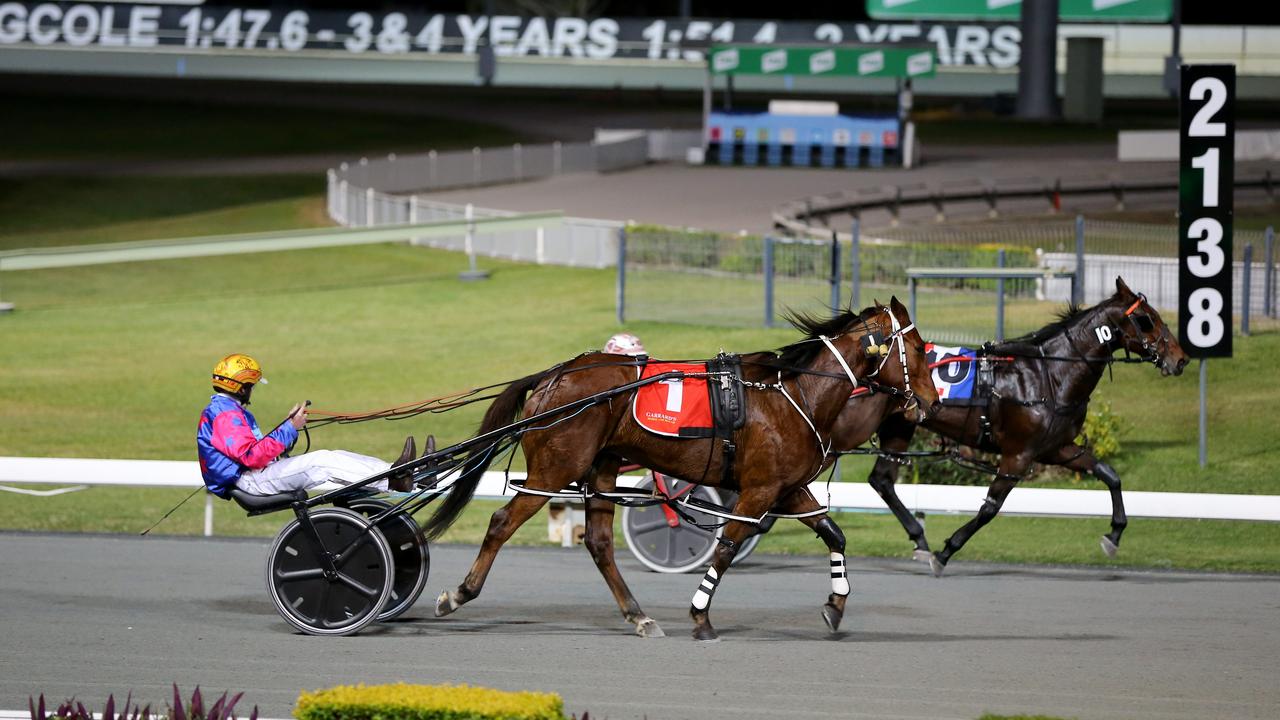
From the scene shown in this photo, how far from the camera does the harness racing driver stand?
9117 mm

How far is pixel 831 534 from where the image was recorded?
31.0 ft

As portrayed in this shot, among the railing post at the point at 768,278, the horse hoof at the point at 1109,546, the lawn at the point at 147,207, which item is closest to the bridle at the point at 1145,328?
the horse hoof at the point at 1109,546

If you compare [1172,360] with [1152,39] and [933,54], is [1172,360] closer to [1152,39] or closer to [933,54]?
[933,54]

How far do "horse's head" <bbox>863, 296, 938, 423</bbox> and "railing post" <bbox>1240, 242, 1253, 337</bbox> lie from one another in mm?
10822

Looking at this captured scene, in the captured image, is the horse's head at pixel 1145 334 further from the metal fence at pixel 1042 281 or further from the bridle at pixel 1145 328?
the metal fence at pixel 1042 281

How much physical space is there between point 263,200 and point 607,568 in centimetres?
3183

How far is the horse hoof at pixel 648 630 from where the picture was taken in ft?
30.5

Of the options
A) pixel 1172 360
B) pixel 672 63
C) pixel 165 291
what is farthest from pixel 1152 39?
pixel 1172 360

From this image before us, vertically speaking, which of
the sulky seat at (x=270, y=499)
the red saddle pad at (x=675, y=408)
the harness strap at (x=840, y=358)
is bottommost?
the sulky seat at (x=270, y=499)

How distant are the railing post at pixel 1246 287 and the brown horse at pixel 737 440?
10.9 m

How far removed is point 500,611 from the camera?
10109mm

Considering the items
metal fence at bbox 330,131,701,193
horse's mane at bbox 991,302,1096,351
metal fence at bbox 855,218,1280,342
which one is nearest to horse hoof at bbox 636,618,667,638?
horse's mane at bbox 991,302,1096,351

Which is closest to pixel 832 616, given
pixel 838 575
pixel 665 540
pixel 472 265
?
pixel 838 575

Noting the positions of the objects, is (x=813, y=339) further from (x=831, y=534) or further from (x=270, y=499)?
(x=270, y=499)
